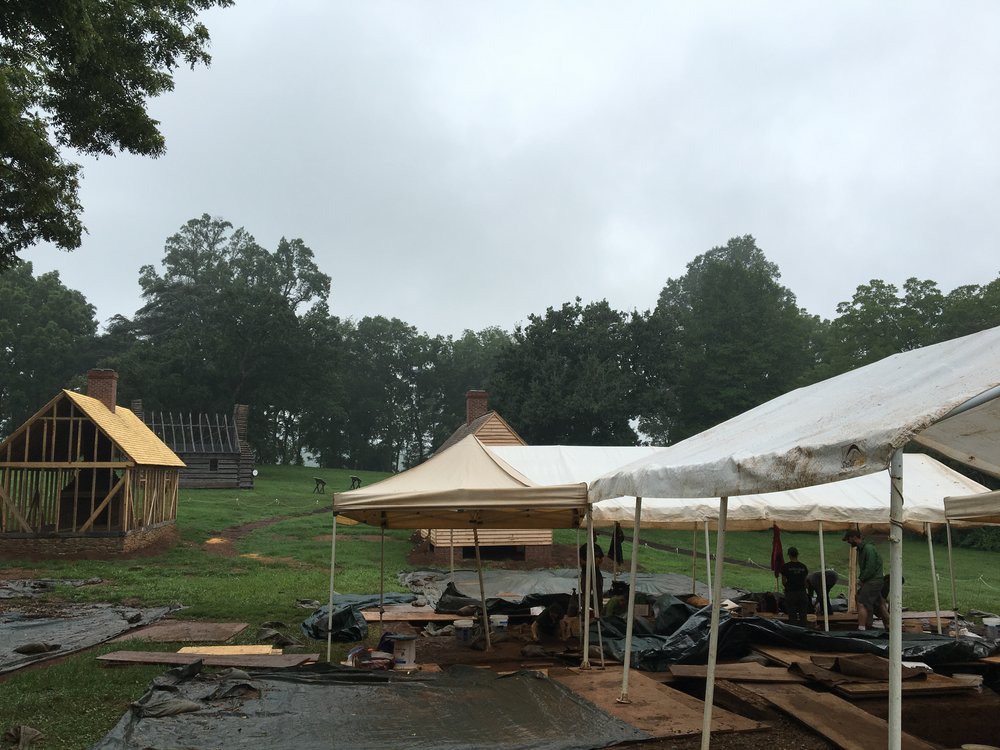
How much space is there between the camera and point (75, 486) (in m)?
24.6

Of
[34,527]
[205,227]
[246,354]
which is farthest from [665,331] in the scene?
[205,227]

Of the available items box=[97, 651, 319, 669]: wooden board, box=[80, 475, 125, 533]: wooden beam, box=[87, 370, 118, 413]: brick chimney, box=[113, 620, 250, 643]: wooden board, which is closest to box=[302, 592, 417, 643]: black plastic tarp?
box=[113, 620, 250, 643]: wooden board

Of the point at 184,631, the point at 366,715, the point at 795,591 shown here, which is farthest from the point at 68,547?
the point at 795,591

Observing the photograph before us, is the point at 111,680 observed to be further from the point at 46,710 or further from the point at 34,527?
the point at 34,527

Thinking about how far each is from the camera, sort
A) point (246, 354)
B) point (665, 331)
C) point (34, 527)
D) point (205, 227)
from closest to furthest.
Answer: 1. point (34, 527)
2. point (665, 331)
3. point (246, 354)
4. point (205, 227)

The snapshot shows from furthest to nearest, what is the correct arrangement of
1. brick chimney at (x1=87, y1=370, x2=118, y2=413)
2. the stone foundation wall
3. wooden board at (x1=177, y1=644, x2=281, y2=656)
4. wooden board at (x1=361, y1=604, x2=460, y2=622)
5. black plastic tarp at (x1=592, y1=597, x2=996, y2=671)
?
brick chimney at (x1=87, y1=370, x2=118, y2=413)
the stone foundation wall
wooden board at (x1=361, y1=604, x2=460, y2=622)
wooden board at (x1=177, y1=644, x2=281, y2=656)
black plastic tarp at (x1=592, y1=597, x2=996, y2=671)

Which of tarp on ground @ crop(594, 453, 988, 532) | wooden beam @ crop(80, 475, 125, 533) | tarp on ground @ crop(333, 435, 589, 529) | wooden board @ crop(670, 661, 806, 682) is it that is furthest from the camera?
wooden beam @ crop(80, 475, 125, 533)

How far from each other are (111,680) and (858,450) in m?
8.66

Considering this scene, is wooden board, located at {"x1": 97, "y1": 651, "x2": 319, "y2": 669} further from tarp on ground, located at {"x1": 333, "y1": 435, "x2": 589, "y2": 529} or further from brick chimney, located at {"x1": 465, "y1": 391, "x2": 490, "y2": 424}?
brick chimney, located at {"x1": 465, "y1": 391, "x2": 490, "y2": 424}

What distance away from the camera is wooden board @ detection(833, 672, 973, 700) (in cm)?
838

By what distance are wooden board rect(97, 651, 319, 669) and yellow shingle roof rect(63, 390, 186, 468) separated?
14667 millimetres

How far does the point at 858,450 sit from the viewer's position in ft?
13.7

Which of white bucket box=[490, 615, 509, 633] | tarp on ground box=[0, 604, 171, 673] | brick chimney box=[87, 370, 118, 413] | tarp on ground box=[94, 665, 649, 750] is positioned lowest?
tarp on ground box=[0, 604, 171, 673]

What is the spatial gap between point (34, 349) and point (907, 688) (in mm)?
63446
